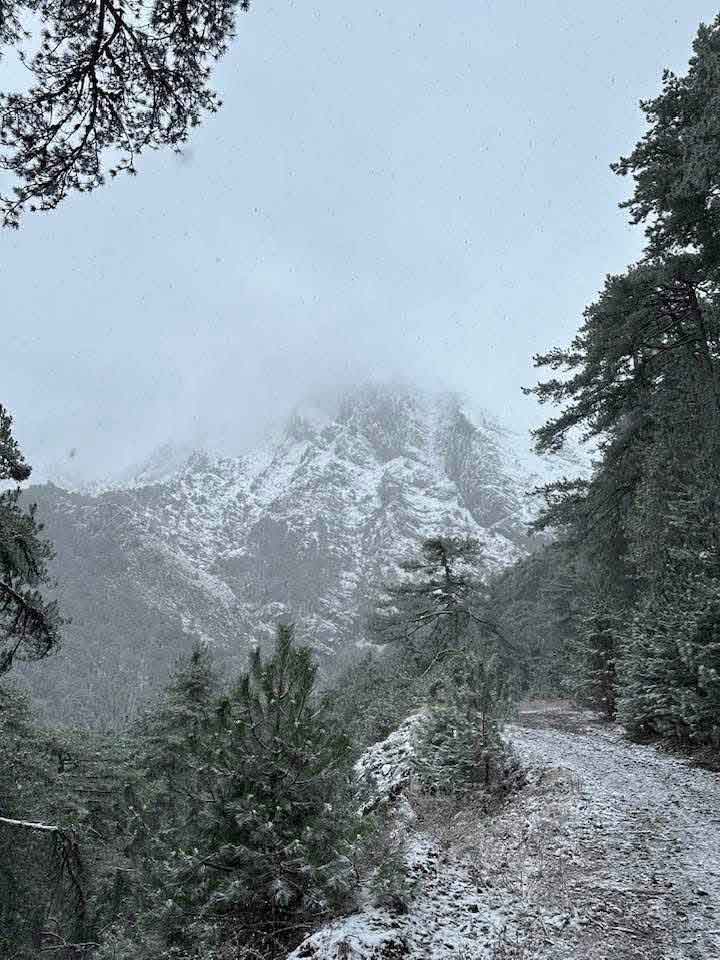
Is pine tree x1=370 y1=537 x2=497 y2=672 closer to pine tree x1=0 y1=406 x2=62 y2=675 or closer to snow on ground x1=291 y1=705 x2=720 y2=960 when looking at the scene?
snow on ground x1=291 y1=705 x2=720 y2=960

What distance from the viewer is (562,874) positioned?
5.35 m

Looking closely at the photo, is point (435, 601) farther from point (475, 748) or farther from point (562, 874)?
point (562, 874)

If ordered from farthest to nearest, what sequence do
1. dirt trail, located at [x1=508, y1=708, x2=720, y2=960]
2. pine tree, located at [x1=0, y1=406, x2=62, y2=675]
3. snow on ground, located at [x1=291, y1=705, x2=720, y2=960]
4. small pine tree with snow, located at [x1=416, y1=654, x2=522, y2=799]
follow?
small pine tree with snow, located at [x1=416, y1=654, x2=522, y2=799] < pine tree, located at [x1=0, y1=406, x2=62, y2=675] < dirt trail, located at [x1=508, y1=708, x2=720, y2=960] < snow on ground, located at [x1=291, y1=705, x2=720, y2=960]

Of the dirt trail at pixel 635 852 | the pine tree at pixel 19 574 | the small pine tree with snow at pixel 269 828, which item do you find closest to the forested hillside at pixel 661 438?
the dirt trail at pixel 635 852

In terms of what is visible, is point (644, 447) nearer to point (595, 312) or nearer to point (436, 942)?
point (595, 312)

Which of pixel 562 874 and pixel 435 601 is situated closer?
pixel 562 874

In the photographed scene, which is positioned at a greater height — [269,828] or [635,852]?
[269,828]

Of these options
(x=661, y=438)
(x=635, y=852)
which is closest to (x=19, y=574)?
(x=635, y=852)

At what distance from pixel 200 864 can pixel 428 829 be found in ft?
11.0

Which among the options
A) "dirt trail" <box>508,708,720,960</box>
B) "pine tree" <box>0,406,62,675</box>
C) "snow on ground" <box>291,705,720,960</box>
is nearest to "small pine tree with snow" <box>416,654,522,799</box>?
"snow on ground" <box>291,705,720,960</box>

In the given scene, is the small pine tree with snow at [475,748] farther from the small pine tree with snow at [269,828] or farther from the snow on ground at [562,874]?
the small pine tree with snow at [269,828]

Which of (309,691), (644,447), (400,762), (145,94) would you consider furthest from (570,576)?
(145,94)

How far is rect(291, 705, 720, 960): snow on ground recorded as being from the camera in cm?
427

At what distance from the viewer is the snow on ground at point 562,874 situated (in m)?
4.27
